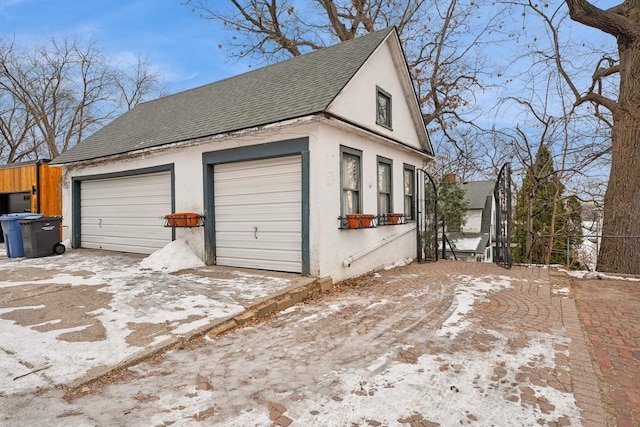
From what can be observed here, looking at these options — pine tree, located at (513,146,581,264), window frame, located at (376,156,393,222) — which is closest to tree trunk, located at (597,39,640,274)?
pine tree, located at (513,146,581,264)

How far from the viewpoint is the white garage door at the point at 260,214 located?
6.49m

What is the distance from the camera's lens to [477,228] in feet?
73.2

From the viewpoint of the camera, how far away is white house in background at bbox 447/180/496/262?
791 inches

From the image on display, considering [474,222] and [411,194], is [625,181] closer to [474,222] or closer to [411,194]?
[411,194]

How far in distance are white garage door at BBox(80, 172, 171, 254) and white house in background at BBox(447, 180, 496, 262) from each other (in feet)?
52.0

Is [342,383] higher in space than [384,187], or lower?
lower

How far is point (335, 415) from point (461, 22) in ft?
55.2

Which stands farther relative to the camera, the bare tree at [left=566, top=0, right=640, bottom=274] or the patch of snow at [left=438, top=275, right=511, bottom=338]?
the bare tree at [left=566, top=0, right=640, bottom=274]

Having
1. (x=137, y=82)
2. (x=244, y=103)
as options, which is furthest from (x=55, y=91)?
(x=244, y=103)

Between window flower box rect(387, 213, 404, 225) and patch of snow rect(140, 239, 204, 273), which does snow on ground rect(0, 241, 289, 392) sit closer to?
patch of snow rect(140, 239, 204, 273)

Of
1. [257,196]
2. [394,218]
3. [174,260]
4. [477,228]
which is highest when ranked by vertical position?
[257,196]

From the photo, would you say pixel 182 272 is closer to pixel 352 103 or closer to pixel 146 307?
pixel 146 307

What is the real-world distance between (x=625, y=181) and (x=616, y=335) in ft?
21.1

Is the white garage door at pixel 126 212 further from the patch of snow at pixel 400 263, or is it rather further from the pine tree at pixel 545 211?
the pine tree at pixel 545 211
